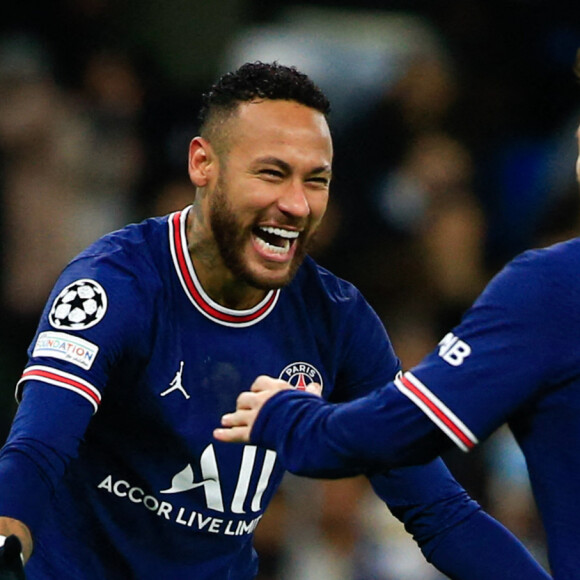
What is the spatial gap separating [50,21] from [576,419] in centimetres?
522

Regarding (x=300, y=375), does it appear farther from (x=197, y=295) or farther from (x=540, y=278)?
(x=540, y=278)

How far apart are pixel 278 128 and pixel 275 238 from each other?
0.99 ft

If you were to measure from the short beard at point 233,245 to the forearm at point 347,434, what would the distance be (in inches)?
29.9

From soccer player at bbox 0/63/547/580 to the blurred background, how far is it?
2.41 meters

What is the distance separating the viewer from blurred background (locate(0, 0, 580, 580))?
6020 mm

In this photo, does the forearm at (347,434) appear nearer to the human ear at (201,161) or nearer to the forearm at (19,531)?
the forearm at (19,531)

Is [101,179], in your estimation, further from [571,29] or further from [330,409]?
[330,409]

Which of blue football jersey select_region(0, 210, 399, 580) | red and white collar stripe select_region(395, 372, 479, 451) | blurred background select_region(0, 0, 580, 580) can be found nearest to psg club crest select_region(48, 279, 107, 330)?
blue football jersey select_region(0, 210, 399, 580)

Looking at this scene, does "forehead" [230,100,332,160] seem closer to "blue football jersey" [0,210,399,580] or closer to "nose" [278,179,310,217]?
"nose" [278,179,310,217]

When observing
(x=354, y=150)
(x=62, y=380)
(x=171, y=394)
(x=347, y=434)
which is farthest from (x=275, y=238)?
(x=354, y=150)

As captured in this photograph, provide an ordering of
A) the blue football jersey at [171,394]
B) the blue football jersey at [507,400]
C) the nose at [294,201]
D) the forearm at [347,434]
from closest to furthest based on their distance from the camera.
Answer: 1. the blue football jersey at [507,400]
2. the forearm at [347,434]
3. the blue football jersey at [171,394]
4. the nose at [294,201]

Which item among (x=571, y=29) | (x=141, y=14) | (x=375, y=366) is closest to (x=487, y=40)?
(x=571, y=29)

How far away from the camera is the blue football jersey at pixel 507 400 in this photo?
244 centimetres

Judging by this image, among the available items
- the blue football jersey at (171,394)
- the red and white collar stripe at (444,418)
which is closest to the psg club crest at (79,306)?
the blue football jersey at (171,394)
